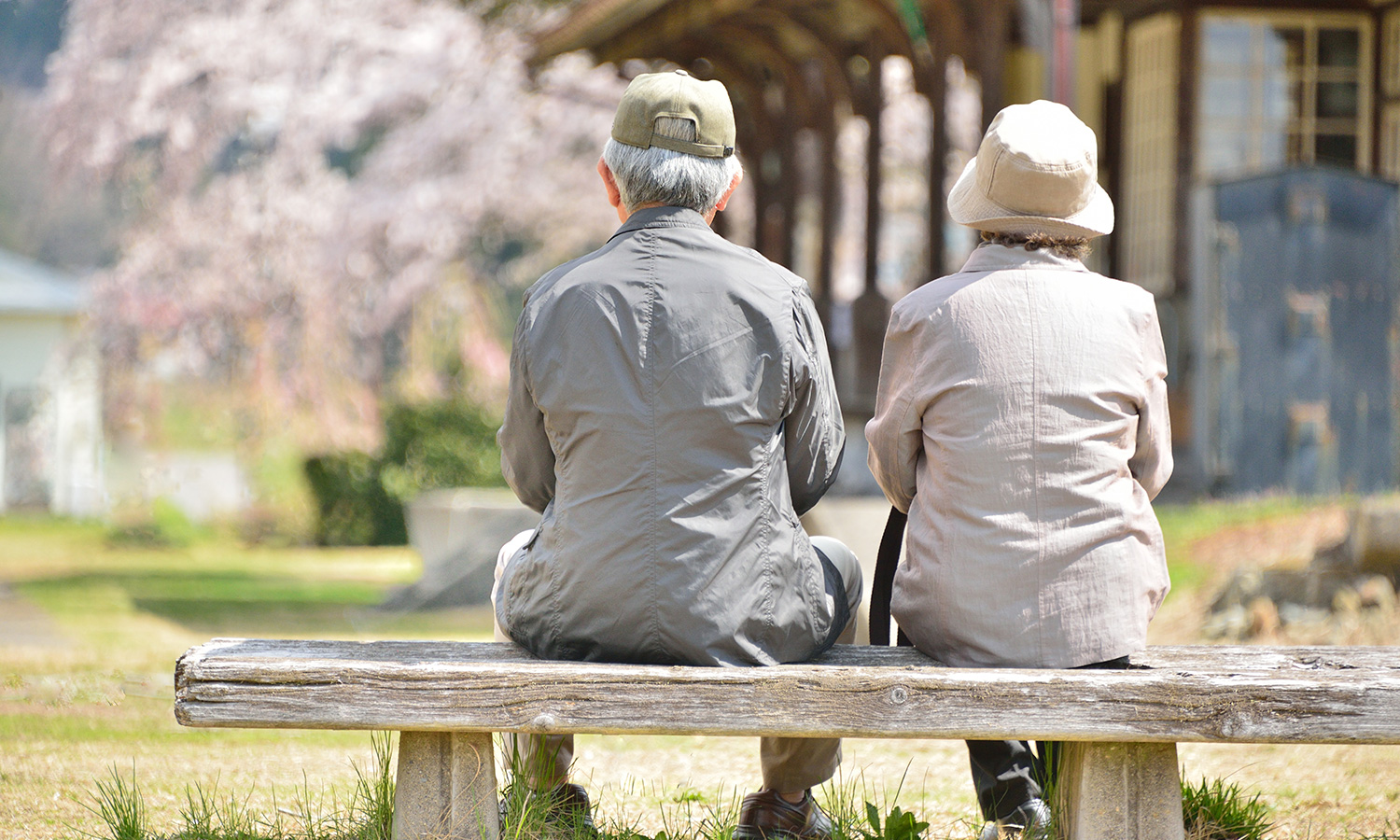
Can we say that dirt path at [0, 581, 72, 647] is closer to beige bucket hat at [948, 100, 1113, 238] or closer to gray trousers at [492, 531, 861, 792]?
gray trousers at [492, 531, 861, 792]

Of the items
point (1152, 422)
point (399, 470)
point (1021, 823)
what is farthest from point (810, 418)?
point (399, 470)

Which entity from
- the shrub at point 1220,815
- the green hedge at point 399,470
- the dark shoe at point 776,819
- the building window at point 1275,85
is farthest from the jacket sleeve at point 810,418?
the green hedge at point 399,470

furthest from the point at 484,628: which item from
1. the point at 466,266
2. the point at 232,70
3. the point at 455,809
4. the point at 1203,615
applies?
the point at 466,266

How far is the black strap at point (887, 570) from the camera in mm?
3023

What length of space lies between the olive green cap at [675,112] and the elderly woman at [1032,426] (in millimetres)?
486

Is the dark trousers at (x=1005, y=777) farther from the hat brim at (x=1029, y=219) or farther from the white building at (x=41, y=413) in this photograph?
the white building at (x=41, y=413)

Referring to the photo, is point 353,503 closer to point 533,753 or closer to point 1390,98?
point 1390,98

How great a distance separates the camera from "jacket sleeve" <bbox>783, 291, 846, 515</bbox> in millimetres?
2682

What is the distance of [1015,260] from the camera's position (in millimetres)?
2762

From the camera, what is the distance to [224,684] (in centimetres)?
252

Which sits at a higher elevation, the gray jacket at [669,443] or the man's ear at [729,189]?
the man's ear at [729,189]

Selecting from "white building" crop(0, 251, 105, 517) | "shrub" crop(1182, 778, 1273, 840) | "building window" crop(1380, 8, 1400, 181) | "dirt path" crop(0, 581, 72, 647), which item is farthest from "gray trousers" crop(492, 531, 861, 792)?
"white building" crop(0, 251, 105, 517)

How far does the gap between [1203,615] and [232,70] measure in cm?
1195

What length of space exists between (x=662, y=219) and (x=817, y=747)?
3.65ft
